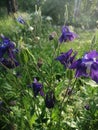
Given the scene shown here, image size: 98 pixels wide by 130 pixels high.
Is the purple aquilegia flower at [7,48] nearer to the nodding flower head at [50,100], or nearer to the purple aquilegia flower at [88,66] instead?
the nodding flower head at [50,100]

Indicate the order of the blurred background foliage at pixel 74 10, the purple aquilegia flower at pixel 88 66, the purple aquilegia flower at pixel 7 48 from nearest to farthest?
the purple aquilegia flower at pixel 88 66, the purple aquilegia flower at pixel 7 48, the blurred background foliage at pixel 74 10

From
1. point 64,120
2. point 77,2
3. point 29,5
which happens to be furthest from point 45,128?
point 29,5

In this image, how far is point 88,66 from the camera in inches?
67.6

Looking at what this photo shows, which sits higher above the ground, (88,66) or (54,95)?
(88,66)

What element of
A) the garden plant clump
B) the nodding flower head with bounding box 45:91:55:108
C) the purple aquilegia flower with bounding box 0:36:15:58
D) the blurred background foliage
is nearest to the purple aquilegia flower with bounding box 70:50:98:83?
the garden plant clump

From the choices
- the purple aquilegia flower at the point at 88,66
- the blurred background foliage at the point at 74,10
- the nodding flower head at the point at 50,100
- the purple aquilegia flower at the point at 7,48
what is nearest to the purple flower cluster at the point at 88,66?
the purple aquilegia flower at the point at 88,66

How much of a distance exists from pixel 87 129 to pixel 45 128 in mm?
333

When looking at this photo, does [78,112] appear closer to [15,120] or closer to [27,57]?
[15,120]

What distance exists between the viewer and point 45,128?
2125 millimetres

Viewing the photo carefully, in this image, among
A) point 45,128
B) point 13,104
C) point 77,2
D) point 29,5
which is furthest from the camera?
point 29,5

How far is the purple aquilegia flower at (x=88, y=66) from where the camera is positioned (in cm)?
171

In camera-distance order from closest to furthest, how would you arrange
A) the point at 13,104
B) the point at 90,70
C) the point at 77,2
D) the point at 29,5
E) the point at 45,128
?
the point at 90,70, the point at 45,128, the point at 13,104, the point at 77,2, the point at 29,5

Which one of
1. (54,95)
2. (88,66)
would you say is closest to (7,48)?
(54,95)

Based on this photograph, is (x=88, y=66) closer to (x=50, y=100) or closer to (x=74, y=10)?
(x=50, y=100)
